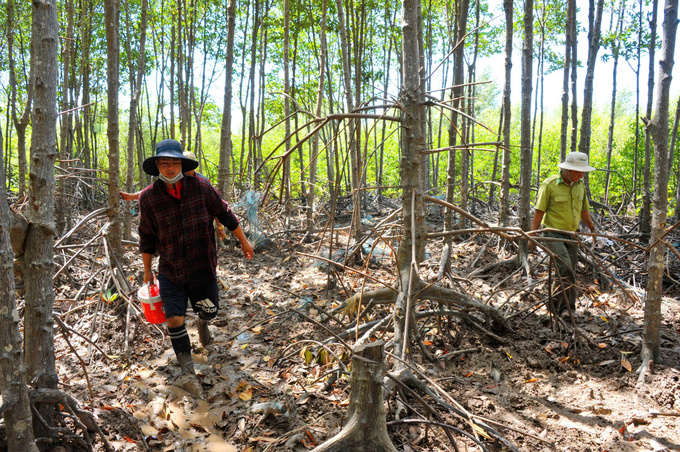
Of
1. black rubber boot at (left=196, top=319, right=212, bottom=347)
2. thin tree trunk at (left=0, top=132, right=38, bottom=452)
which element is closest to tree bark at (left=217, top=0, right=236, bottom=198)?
black rubber boot at (left=196, top=319, right=212, bottom=347)

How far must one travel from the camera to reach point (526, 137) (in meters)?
5.36

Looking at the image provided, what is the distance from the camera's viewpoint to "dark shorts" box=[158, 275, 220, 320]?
3105 millimetres

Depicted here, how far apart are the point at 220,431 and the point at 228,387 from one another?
1.65 feet

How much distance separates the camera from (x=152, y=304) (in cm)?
319

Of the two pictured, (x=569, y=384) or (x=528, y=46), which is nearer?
(x=569, y=384)

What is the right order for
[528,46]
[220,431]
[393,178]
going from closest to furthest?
[220,431] < [528,46] < [393,178]

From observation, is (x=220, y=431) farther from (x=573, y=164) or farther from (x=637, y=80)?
(x=637, y=80)

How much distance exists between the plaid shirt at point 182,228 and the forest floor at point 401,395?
0.65 meters

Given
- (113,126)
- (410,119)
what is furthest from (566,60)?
(113,126)

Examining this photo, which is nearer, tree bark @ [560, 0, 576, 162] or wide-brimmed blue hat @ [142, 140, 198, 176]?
wide-brimmed blue hat @ [142, 140, 198, 176]

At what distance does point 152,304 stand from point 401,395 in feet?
6.34

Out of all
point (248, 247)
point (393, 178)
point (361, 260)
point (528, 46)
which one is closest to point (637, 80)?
point (528, 46)

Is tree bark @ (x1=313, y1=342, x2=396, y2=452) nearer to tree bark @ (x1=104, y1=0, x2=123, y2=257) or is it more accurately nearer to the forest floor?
the forest floor

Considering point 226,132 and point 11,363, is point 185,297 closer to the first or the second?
point 11,363
